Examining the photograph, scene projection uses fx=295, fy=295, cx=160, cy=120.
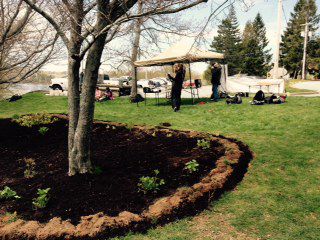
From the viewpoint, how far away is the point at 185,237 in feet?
11.4

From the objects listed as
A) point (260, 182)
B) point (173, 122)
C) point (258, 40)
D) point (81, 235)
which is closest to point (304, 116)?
point (173, 122)

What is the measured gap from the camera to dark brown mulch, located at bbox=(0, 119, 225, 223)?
4324 millimetres

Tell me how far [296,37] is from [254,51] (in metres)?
8.69

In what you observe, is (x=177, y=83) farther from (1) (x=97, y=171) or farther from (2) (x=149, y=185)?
(2) (x=149, y=185)

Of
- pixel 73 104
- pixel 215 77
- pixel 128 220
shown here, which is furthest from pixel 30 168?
pixel 215 77

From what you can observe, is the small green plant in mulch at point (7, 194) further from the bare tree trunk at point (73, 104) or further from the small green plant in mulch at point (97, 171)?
the small green plant in mulch at point (97, 171)

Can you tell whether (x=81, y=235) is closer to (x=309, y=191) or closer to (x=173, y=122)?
(x=309, y=191)

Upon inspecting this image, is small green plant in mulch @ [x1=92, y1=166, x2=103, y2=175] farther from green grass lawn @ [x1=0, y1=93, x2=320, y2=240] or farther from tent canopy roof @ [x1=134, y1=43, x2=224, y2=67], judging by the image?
tent canopy roof @ [x1=134, y1=43, x2=224, y2=67]

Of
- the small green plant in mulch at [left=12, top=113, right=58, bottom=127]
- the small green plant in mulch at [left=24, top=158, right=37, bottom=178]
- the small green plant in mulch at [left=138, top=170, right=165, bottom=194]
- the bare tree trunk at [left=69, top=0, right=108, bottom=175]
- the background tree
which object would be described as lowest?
the small green plant in mulch at [left=24, top=158, right=37, bottom=178]

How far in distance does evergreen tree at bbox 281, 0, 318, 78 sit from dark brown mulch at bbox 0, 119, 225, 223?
5851 centimetres

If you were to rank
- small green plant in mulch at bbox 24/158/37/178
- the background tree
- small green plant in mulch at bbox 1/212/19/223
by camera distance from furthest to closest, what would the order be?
the background tree < small green plant in mulch at bbox 24/158/37/178 < small green plant in mulch at bbox 1/212/19/223

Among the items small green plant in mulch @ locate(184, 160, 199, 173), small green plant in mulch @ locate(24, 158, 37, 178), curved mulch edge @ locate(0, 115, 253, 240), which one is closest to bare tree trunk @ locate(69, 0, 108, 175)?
small green plant in mulch @ locate(24, 158, 37, 178)

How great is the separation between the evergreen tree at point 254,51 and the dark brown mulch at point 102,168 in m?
55.9

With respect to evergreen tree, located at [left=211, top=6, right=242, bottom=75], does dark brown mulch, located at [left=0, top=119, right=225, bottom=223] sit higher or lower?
lower
